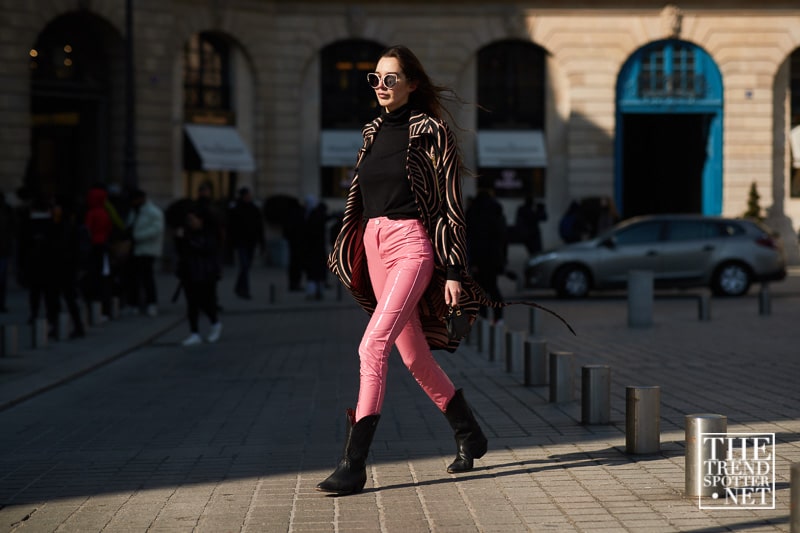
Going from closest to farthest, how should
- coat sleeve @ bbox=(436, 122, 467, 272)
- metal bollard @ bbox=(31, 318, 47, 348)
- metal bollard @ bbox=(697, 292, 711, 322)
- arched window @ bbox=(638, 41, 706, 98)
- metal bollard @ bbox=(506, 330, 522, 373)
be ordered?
coat sleeve @ bbox=(436, 122, 467, 272) → metal bollard @ bbox=(506, 330, 522, 373) → metal bollard @ bbox=(31, 318, 47, 348) → metal bollard @ bbox=(697, 292, 711, 322) → arched window @ bbox=(638, 41, 706, 98)

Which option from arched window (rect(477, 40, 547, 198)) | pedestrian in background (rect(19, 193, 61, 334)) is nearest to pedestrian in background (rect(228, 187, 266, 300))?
pedestrian in background (rect(19, 193, 61, 334))

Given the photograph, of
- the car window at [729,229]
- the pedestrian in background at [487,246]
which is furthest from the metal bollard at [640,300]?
the car window at [729,229]

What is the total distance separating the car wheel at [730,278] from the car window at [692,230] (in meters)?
0.61

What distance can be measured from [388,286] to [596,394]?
95.9 inches

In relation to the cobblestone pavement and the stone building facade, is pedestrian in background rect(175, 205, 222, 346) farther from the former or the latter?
the stone building facade

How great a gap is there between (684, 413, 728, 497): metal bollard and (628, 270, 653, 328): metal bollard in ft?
34.5

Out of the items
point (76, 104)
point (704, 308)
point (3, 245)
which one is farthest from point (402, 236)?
point (76, 104)

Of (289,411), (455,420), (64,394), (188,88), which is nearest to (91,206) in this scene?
(64,394)

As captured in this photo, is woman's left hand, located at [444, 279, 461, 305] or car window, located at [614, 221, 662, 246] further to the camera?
car window, located at [614, 221, 662, 246]

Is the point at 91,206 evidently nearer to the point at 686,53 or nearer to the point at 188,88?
the point at 188,88

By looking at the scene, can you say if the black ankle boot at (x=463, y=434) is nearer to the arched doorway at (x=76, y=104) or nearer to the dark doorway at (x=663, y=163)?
the arched doorway at (x=76, y=104)

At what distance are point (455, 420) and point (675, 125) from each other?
34.8 metres

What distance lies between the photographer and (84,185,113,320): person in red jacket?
1798cm

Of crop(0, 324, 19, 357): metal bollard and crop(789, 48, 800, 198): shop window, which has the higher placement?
crop(789, 48, 800, 198): shop window
